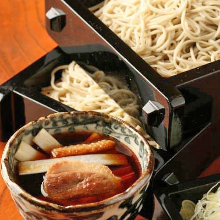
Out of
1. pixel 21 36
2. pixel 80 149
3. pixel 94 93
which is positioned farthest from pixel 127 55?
pixel 21 36

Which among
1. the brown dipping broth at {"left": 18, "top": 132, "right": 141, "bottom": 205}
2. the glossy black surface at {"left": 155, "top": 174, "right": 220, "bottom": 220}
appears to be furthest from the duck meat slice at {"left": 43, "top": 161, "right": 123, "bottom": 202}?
the glossy black surface at {"left": 155, "top": 174, "right": 220, "bottom": 220}

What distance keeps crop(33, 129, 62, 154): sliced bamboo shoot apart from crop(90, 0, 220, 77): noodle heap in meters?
0.52

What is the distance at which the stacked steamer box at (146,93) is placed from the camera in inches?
58.6

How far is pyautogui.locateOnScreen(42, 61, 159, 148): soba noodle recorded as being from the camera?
171 centimetres

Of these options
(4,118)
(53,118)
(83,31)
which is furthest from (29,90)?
(53,118)

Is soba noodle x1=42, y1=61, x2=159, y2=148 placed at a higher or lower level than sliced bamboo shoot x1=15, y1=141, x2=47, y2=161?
lower

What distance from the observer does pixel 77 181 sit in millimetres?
1233

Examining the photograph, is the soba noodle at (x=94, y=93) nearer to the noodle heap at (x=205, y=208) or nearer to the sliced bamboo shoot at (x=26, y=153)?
the noodle heap at (x=205, y=208)

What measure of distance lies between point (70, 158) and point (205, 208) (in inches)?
14.5

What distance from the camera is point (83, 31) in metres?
1.73

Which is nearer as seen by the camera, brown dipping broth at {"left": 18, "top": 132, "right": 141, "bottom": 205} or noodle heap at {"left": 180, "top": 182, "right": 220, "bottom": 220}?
brown dipping broth at {"left": 18, "top": 132, "right": 141, "bottom": 205}

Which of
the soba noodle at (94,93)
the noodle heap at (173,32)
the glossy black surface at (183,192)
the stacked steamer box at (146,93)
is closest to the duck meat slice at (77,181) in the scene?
the glossy black surface at (183,192)

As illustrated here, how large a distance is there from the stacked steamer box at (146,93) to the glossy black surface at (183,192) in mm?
101

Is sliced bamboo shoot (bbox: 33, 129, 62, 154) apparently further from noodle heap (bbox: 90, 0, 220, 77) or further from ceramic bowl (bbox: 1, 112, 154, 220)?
noodle heap (bbox: 90, 0, 220, 77)
